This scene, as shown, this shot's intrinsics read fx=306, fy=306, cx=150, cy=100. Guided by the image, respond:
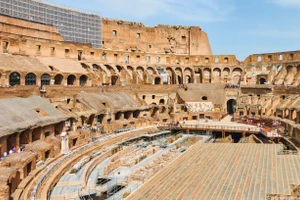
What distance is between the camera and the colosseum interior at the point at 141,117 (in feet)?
52.0

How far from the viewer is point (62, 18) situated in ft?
152

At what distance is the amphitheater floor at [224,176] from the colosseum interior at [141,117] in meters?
0.05

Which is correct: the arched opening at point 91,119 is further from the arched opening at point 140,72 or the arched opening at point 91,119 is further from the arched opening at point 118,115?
the arched opening at point 140,72

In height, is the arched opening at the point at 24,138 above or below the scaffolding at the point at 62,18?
below

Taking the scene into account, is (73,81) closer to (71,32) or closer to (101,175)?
(71,32)

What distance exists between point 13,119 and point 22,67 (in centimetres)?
1324

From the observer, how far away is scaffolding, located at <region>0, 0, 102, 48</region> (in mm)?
40219

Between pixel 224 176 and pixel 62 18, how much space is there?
3881 cm

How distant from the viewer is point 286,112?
34.8 metres

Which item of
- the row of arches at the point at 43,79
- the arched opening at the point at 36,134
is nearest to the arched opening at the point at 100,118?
the row of arches at the point at 43,79

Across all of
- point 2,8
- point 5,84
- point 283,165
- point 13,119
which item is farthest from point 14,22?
point 283,165

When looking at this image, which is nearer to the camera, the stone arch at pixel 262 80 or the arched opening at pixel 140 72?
the arched opening at pixel 140 72

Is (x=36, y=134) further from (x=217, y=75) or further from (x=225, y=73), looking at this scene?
(x=225, y=73)

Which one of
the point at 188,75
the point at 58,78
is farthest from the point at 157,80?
the point at 58,78
